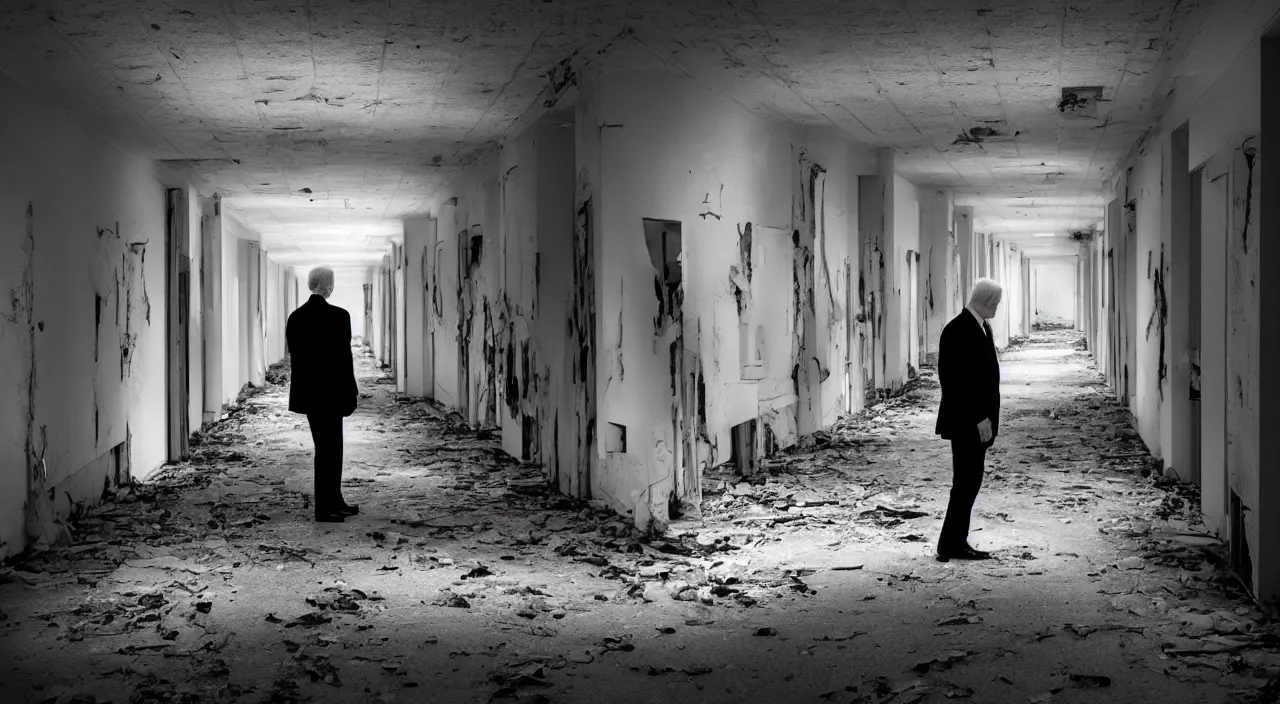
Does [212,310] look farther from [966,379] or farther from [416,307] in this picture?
[966,379]

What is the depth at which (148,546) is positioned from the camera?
6281 millimetres

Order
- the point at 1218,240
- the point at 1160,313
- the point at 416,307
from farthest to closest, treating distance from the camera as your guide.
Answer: the point at 416,307, the point at 1160,313, the point at 1218,240

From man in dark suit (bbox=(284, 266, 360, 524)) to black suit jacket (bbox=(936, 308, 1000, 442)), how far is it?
348 cm

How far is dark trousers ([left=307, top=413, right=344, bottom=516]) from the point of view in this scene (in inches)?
264

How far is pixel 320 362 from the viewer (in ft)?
21.7

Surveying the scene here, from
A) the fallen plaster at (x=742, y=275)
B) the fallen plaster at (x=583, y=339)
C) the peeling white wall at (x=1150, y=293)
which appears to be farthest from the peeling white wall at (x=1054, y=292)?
the fallen plaster at (x=583, y=339)

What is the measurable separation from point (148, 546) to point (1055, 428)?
8.13 metres

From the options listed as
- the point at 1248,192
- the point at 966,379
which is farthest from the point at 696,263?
the point at 1248,192

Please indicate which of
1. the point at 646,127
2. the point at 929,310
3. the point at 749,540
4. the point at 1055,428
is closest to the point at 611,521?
the point at 749,540

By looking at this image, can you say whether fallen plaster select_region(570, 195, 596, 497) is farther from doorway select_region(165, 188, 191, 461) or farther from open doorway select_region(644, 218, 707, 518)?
doorway select_region(165, 188, 191, 461)

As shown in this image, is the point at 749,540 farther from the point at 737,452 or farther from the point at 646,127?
the point at 646,127

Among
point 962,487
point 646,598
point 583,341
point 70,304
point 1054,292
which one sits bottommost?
point 646,598

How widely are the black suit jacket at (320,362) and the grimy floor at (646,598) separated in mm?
794

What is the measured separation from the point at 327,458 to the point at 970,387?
3902mm
